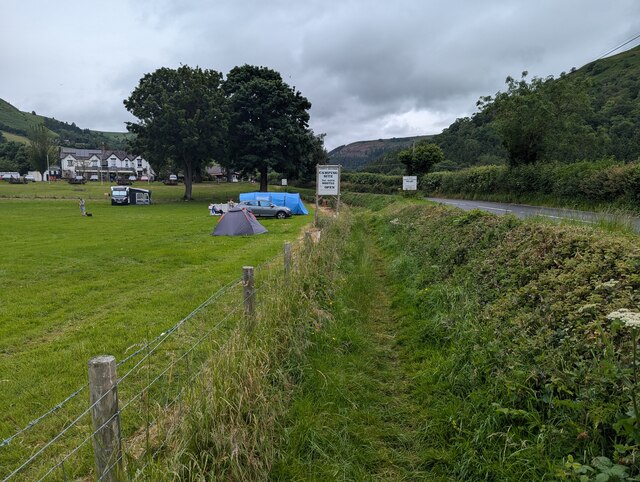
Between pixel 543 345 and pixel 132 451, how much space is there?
3533 millimetres

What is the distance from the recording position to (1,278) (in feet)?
32.2

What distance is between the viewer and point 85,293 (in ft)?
28.5

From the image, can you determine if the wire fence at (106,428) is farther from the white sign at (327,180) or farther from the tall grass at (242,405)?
the white sign at (327,180)

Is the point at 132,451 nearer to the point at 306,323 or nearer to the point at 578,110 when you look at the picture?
the point at 306,323

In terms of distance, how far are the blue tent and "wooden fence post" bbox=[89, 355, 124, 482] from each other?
28.6 m

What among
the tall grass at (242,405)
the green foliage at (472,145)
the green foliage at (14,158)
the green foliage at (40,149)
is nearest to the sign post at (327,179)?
the tall grass at (242,405)

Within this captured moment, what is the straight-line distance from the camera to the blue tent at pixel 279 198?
31.0m

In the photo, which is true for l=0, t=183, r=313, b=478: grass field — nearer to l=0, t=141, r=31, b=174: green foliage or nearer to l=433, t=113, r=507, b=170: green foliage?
l=433, t=113, r=507, b=170: green foliage

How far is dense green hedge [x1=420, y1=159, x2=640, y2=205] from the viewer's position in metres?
14.9

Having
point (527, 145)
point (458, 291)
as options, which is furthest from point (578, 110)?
point (458, 291)

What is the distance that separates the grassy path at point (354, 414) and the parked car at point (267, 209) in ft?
77.3

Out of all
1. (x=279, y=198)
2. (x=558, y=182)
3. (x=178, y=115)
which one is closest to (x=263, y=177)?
(x=178, y=115)

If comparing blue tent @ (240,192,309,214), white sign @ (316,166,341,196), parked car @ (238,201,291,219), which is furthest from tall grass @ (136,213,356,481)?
blue tent @ (240,192,309,214)


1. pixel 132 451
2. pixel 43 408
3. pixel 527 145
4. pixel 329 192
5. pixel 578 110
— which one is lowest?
pixel 43 408
